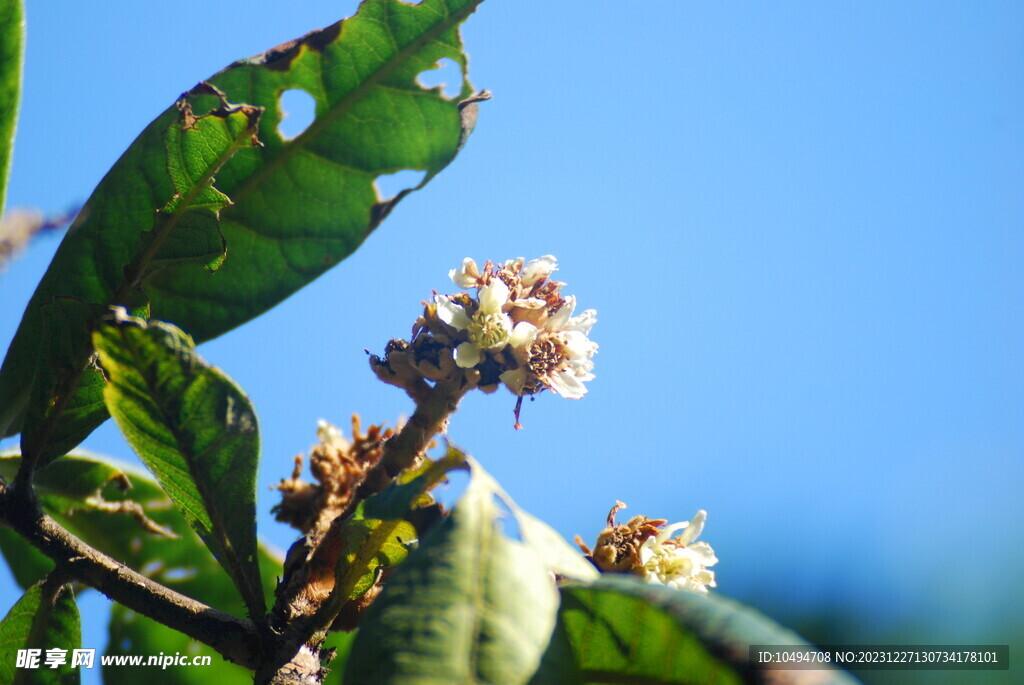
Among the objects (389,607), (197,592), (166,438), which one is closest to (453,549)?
(389,607)

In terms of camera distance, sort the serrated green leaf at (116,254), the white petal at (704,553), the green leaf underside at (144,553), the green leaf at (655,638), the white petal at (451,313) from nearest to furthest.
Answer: the green leaf at (655,638) → the serrated green leaf at (116,254) → the white petal at (451,313) → the white petal at (704,553) → the green leaf underside at (144,553)


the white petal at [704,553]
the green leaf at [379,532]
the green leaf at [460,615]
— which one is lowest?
the green leaf at [460,615]

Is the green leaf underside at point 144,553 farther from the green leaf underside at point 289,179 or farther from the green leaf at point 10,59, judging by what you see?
the green leaf at point 10,59

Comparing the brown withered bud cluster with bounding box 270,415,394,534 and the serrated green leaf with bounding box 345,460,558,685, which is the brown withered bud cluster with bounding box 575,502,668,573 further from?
the serrated green leaf with bounding box 345,460,558,685

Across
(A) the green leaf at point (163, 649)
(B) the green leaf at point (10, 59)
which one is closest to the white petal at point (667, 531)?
(A) the green leaf at point (163, 649)

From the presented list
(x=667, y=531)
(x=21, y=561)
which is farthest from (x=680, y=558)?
(x=21, y=561)

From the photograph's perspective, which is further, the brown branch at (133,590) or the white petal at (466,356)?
the white petal at (466,356)

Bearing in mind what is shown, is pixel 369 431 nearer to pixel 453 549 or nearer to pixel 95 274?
pixel 95 274
